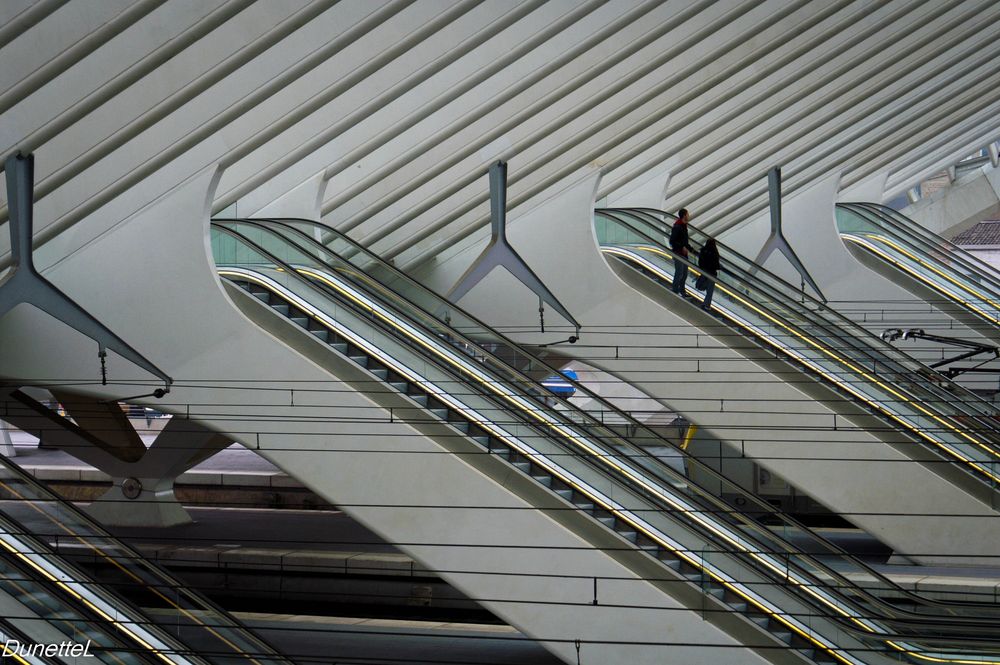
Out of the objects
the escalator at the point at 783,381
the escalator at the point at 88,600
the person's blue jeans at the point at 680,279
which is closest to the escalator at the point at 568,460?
the escalator at the point at 88,600

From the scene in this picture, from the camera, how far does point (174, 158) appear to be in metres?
11.2

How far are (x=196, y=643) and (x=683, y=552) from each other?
4297mm

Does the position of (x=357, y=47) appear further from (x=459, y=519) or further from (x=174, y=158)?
(x=459, y=519)

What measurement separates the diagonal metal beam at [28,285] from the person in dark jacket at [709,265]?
25.4ft

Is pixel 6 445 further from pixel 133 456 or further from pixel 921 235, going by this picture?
pixel 921 235

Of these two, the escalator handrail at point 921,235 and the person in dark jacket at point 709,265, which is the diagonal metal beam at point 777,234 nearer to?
the escalator handrail at point 921,235

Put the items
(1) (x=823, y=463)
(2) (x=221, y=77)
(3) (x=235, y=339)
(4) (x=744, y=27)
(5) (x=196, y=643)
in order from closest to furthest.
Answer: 1. (5) (x=196, y=643)
2. (2) (x=221, y=77)
3. (3) (x=235, y=339)
4. (4) (x=744, y=27)
5. (1) (x=823, y=463)

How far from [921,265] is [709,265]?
6.58 m

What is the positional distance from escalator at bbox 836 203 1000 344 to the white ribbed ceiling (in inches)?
54.1

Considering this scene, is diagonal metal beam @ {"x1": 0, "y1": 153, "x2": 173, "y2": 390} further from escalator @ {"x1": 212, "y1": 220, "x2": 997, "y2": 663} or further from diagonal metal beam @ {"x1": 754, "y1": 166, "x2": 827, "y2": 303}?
diagonal metal beam @ {"x1": 754, "y1": 166, "x2": 827, "y2": 303}

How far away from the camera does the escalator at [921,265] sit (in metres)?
22.3

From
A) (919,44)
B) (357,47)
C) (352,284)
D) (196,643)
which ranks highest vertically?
(919,44)

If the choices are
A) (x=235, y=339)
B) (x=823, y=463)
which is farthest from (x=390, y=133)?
(x=823, y=463)

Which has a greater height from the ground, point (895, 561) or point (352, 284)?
point (352, 284)
